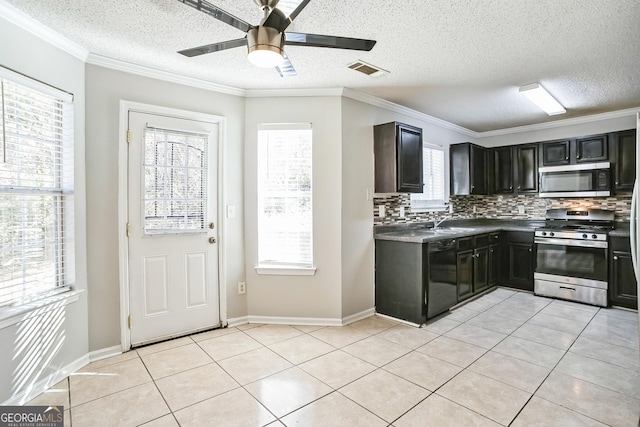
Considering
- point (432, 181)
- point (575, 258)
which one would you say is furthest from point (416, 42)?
point (575, 258)

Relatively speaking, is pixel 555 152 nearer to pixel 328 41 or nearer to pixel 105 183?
pixel 328 41

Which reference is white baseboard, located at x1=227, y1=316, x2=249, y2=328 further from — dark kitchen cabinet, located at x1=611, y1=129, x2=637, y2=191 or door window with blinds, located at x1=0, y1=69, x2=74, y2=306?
dark kitchen cabinet, located at x1=611, y1=129, x2=637, y2=191

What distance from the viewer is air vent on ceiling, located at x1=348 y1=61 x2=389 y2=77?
2.69 m

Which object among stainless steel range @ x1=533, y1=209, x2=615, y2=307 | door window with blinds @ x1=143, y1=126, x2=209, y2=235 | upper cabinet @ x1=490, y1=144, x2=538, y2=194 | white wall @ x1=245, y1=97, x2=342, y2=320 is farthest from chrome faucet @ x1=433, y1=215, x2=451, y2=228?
door window with blinds @ x1=143, y1=126, x2=209, y2=235

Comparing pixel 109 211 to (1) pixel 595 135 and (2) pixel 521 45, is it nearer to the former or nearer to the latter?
(2) pixel 521 45

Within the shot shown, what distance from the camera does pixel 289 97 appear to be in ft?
10.8

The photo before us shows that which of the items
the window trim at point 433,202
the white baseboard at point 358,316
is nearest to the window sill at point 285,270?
the white baseboard at point 358,316

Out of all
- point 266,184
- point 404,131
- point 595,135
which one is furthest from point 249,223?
point 595,135

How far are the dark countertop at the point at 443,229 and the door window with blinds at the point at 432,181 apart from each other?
0.29 metres

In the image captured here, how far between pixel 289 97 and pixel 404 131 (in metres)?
1.34

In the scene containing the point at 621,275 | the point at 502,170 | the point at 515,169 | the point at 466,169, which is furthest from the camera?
the point at 502,170

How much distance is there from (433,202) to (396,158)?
4.85 ft

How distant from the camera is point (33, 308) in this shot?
6.73 feet

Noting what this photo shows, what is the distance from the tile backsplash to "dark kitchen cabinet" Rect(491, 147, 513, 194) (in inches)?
10.5
